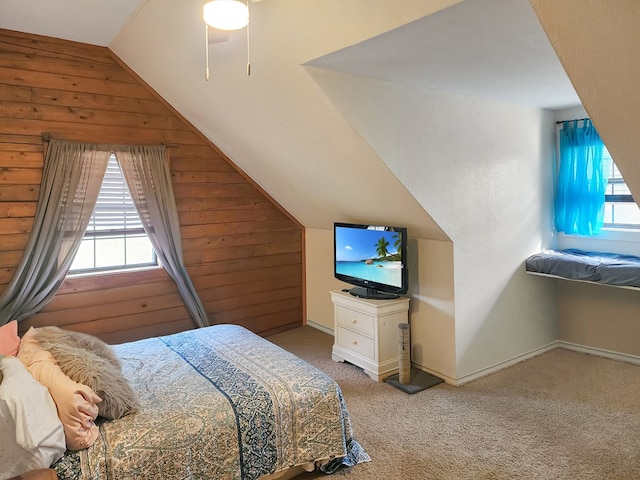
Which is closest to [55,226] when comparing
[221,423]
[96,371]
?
[96,371]

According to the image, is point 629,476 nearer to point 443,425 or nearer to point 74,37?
point 443,425

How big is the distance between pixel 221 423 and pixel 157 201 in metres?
2.32

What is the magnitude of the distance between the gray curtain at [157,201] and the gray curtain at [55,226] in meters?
0.26

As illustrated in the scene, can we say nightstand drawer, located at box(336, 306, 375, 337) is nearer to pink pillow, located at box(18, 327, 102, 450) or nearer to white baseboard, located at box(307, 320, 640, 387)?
white baseboard, located at box(307, 320, 640, 387)

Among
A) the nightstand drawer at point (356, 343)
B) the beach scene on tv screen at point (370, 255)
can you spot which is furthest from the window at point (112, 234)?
the nightstand drawer at point (356, 343)

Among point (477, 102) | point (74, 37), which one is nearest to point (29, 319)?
point (74, 37)

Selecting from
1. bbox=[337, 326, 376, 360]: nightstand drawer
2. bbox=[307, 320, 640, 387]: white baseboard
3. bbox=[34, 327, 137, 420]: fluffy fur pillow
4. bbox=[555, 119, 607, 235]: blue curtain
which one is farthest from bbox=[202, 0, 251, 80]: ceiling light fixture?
bbox=[555, 119, 607, 235]: blue curtain

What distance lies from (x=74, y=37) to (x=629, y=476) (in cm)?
449

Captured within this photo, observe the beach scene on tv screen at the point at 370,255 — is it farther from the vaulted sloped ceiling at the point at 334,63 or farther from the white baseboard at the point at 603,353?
the white baseboard at the point at 603,353

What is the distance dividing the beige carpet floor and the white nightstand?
0.43 ft

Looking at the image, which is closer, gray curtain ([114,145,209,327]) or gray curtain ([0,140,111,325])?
gray curtain ([0,140,111,325])

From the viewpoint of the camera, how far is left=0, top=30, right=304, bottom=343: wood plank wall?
325 cm

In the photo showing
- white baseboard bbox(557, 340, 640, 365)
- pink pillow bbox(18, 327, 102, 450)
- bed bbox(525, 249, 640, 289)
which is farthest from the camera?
white baseboard bbox(557, 340, 640, 365)

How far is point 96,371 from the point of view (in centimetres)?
200
